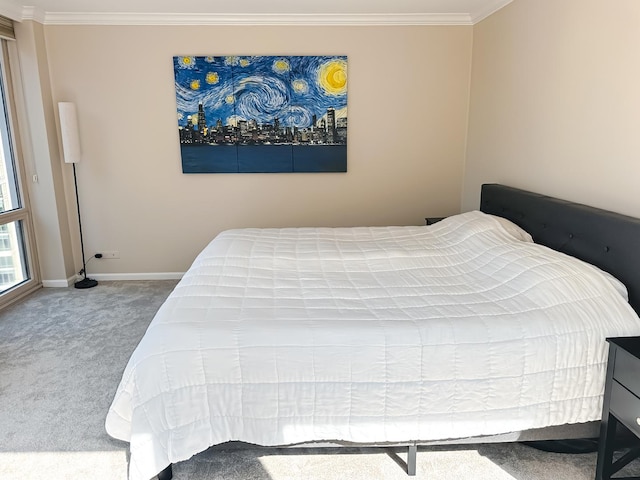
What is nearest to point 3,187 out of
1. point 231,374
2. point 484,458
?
point 231,374

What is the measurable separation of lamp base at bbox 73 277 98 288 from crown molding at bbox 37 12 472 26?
2308 millimetres

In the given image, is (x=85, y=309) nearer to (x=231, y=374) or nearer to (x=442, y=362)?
(x=231, y=374)

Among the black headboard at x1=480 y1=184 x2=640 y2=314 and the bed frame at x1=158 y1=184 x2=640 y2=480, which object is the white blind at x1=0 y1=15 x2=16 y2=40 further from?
the black headboard at x1=480 y1=184 x2=640 y2=314

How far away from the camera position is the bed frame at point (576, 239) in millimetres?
1904

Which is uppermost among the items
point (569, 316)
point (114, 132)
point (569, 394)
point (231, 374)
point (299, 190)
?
point (114, 132)

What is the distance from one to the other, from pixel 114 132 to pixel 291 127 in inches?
64.5

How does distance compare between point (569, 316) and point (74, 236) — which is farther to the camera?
point (74, 236)

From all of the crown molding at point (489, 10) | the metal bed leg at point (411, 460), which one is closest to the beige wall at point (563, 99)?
the crown molding at point (489, 10)

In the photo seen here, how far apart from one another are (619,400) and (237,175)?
343 cm

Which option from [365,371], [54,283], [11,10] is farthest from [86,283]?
[365,371]

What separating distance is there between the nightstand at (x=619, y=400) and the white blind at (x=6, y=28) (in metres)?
4.60

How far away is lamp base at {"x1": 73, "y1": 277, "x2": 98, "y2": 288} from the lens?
4211mm

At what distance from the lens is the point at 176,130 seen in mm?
4188

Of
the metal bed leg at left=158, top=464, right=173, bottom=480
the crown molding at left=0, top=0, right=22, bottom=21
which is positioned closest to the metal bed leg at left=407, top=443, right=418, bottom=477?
the metal bed leg at left=158, top=464, right=173, bottom=480
